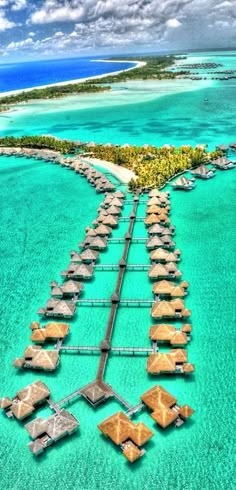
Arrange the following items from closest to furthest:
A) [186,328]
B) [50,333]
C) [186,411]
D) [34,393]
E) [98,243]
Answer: [186,411]
[34,393]
[186,328]
[50,333]
[98,243]

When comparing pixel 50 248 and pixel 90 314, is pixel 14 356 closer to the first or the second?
pixel 90 314

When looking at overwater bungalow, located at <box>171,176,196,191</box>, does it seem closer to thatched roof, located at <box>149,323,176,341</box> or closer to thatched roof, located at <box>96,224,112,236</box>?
thatched roof, located at <box>96,224,112,236</box>

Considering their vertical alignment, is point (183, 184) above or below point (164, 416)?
above

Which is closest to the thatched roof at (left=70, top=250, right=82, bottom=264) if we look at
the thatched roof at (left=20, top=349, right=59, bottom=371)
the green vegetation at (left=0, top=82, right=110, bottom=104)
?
the thatched roof at (left=20, top=349, right=59, bottom=371)

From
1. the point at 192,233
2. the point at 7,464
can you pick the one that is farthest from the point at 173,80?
the point at 7,464

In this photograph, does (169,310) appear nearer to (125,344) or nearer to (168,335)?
(168,335)

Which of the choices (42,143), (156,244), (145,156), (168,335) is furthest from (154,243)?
(42,143)
